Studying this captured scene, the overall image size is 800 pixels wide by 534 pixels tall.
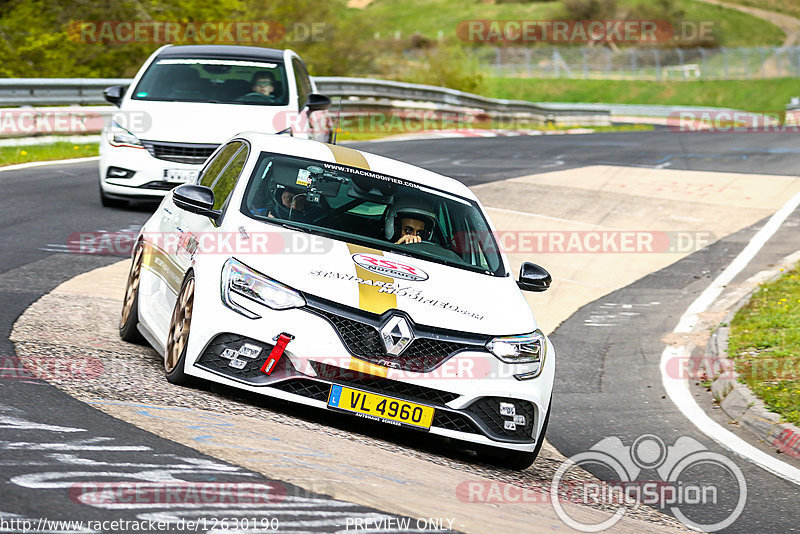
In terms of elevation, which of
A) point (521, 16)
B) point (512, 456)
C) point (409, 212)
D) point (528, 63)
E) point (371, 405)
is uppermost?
point (409, 212)

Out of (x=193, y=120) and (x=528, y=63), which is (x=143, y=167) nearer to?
(x=193, y=120)

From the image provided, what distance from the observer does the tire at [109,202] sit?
13.3m

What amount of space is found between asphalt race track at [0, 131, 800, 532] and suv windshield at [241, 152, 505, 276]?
147 cm

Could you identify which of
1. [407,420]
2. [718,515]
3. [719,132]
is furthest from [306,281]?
[719,132]

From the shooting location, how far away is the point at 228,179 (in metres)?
7.29

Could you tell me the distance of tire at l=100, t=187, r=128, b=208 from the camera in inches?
522

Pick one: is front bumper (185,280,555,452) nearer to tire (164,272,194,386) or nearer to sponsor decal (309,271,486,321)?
tire (164,272,194,386)

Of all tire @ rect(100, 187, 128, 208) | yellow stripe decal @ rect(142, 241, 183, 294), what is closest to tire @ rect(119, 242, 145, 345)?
yellow stripe decal @ rect(142, 241, 183, 294)

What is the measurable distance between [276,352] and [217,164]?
2.41 m

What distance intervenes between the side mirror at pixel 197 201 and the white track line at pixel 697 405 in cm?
383

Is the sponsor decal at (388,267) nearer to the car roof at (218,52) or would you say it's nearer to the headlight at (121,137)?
the headlight at (121,137)

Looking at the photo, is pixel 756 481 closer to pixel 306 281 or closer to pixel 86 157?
pixel 306 281

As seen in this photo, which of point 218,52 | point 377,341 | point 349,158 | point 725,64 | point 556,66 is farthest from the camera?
point 556,66

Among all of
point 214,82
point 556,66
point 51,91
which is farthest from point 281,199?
point 556,66
